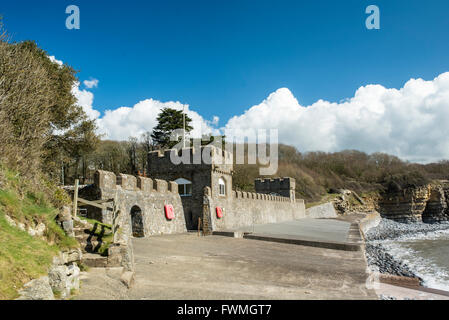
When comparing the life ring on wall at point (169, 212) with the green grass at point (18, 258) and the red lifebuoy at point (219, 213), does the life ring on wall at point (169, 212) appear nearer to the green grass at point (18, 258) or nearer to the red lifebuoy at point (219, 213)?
the red lifebuoy at point (219, 213)

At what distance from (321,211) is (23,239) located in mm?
43378

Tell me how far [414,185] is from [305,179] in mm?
18530

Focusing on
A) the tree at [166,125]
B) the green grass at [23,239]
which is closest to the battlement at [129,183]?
the green grass at [23,239]

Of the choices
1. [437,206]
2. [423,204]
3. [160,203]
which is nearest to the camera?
[160,203]

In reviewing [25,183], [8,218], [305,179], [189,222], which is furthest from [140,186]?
[305,179]

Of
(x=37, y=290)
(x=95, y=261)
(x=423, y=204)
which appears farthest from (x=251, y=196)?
(x=423, y=204)

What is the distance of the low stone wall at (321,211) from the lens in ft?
136

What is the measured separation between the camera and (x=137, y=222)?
13.2 meters

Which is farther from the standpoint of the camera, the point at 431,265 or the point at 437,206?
the point at 437,206

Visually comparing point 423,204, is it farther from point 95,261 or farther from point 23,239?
point 23,239

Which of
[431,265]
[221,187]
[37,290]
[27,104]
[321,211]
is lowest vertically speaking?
[321,211]

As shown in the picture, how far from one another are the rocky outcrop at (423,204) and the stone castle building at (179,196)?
3956 centimetres

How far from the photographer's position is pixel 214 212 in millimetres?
16922
